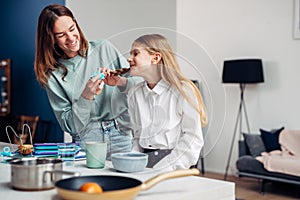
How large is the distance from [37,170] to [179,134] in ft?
1.49

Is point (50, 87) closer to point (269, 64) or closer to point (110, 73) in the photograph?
point (110, 73)

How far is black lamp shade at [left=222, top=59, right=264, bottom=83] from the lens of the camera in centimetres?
546

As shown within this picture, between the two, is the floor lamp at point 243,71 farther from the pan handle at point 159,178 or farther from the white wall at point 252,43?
the pan handle at point 159,178

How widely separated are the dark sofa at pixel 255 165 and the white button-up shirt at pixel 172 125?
12.0ft

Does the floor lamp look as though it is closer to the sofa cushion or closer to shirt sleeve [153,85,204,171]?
the sofa cushion

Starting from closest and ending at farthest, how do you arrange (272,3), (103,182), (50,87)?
(103,182), (50,87), (272,3)

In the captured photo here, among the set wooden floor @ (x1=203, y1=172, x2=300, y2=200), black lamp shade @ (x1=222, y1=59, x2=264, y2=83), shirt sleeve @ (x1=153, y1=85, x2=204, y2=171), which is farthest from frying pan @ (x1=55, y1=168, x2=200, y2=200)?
black lamp shade @ (x1=222, y1=59, x2=264, y2=83)

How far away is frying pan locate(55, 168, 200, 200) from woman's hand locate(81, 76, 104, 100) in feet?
1.61

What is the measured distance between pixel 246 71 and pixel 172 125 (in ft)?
14.0

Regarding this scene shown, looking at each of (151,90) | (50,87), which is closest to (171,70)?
(151,90)

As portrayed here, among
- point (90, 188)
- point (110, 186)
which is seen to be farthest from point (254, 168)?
point (90, 188)

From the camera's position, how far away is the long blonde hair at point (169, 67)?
1371 millimetres

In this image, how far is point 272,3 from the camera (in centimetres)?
573

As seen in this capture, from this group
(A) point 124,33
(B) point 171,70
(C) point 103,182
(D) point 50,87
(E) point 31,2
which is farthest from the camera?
(E) point 31,2
